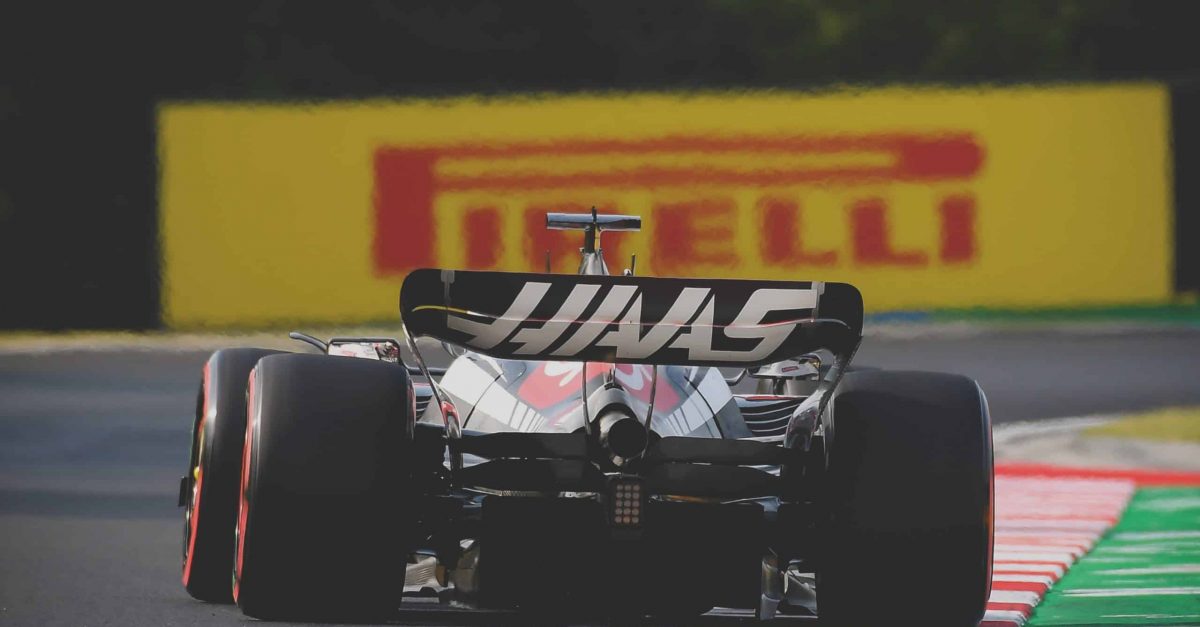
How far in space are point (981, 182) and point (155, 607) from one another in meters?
17.4

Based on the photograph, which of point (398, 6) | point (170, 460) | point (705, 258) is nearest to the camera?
point (170, 460)

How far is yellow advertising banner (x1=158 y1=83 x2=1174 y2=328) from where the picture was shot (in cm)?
2306

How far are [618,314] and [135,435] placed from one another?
31.6 feet

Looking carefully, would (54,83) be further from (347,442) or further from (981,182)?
(347,442)

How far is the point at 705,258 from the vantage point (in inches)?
903

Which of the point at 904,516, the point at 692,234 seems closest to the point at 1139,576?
the point at 904,516

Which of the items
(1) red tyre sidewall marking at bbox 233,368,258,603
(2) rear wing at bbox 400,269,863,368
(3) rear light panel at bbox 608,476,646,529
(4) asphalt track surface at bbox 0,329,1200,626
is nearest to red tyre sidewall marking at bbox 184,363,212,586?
(4) asphalt track surface at bbox 0,329,1200,626

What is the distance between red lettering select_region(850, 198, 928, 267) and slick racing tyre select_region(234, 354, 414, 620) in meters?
17.6

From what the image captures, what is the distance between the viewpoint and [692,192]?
23.3 m

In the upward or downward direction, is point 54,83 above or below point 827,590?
above

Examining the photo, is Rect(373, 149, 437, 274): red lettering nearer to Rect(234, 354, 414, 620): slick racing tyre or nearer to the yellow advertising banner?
the yellow advertising banner

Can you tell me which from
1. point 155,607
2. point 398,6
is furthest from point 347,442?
point 398,6

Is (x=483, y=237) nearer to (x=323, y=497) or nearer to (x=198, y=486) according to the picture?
(x=198, y=486)

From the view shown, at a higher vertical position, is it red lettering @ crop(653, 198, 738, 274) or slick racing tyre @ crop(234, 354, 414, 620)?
red lettering @ crop(653, 198, 738, 274)
